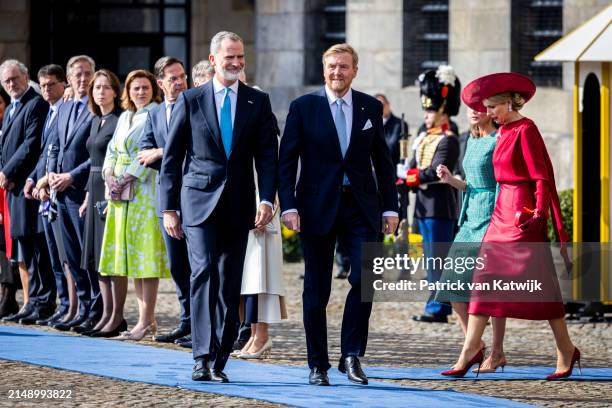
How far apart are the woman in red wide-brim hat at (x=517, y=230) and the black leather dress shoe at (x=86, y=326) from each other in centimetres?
317

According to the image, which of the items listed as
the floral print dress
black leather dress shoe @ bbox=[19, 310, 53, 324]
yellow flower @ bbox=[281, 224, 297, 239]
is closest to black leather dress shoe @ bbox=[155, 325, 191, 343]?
the floral print dress

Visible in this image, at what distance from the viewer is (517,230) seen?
32.5 ft

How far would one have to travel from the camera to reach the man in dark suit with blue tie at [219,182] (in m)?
9.57

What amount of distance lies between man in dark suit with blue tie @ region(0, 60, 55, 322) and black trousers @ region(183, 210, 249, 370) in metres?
3.73

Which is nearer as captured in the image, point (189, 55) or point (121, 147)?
point (121, 147)

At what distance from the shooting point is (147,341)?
463 inches

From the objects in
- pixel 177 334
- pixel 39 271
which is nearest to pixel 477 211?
pixel 177 334

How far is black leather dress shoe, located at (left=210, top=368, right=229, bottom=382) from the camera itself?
31.4 ft

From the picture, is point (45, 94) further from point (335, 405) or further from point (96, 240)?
point (335, 405)

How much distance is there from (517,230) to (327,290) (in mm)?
1201

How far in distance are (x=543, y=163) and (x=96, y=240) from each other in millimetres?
3691

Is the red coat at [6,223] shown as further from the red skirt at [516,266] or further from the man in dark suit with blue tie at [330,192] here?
the red skirt at [516,266]

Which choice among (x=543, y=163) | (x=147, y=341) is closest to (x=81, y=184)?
(x=147, y=341)

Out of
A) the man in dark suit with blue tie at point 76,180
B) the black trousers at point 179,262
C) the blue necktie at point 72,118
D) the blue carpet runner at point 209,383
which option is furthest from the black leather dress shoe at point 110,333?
the blue necktie at point 72,118
